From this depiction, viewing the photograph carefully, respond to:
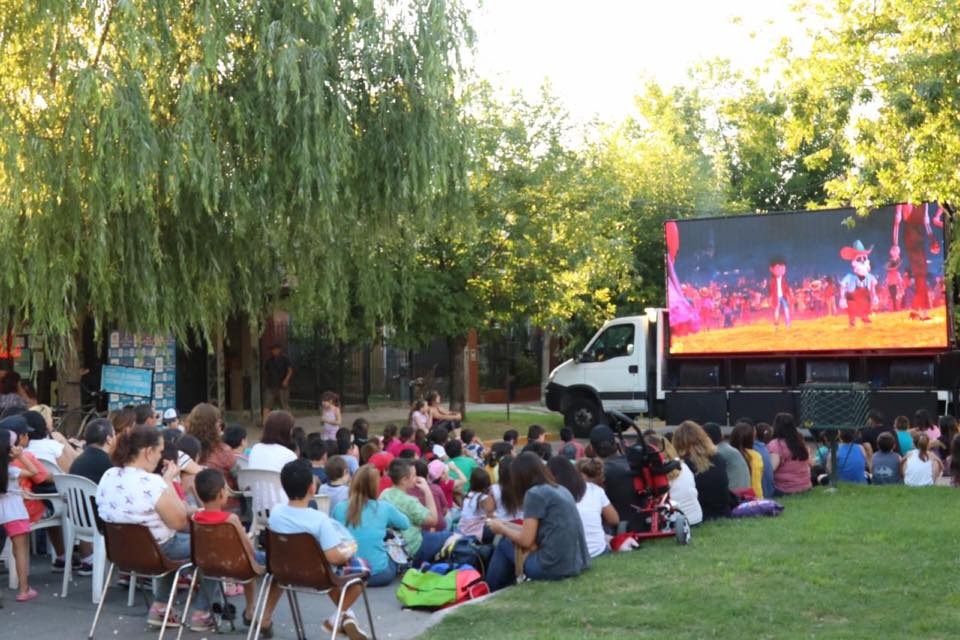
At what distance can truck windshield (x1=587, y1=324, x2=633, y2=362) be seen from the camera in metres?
24.3

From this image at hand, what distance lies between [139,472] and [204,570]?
2.83 ft

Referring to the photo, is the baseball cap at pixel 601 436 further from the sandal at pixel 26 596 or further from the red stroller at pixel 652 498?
the sandal at pixel 26 596

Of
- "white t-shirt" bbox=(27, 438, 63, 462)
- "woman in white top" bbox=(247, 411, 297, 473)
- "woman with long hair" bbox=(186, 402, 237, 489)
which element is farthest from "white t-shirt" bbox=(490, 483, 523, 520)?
"white t-shirt" bbox=(27, 438, 63, 462)

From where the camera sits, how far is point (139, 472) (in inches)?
316

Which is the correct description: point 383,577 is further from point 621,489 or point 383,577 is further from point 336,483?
point 621,489

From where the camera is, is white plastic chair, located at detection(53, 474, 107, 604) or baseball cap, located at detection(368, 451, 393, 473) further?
baseball cap, located at detection(368, 451, 393, 473)

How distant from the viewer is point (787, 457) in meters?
14.0

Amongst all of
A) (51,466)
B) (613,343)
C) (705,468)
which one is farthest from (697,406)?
(51,466)

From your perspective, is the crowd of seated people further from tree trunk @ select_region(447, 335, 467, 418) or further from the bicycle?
tree trunk @ select_region(447, 335, 467, 418)

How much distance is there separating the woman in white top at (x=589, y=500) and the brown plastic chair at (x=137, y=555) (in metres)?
3.11

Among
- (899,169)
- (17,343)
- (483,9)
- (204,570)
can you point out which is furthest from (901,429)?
(17,343)

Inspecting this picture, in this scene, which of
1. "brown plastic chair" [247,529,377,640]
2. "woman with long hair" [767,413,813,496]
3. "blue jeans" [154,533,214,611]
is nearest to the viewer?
"brown plastic chair" [247,529,377,640]

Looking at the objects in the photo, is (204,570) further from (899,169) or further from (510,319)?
(510,319)

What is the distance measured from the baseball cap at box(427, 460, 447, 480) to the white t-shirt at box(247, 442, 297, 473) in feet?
6.21
